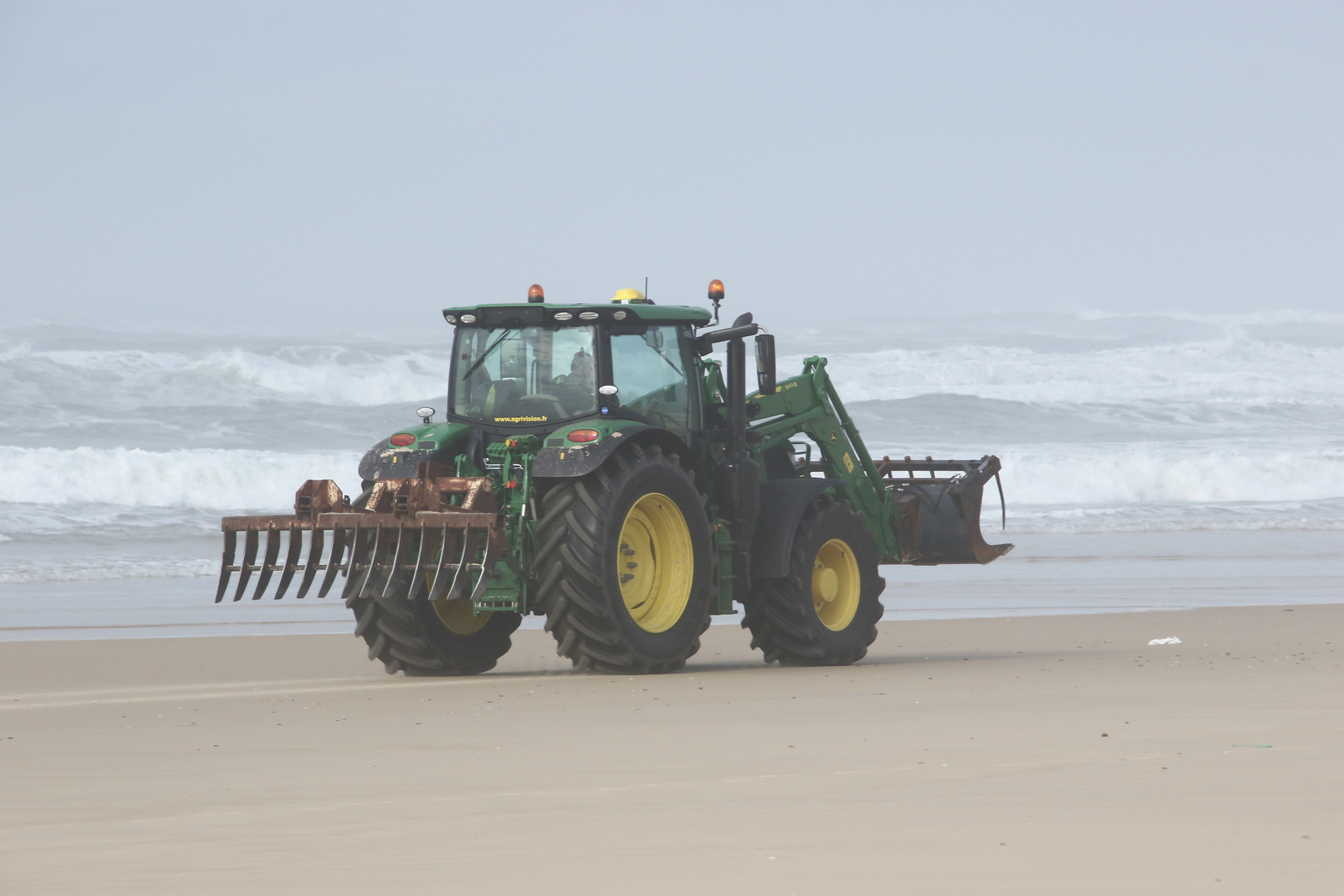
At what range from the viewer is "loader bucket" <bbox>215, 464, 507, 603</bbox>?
10109 mm

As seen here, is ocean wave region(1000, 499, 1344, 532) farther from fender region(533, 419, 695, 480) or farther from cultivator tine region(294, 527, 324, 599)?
cultivator tine region(294, 527, 324, 599)

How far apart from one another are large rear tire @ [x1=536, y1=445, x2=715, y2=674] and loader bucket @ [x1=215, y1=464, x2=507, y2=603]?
0.41 meters

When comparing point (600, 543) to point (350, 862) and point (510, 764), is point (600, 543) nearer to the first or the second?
point (510, 764)

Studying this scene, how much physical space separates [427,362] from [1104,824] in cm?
4609

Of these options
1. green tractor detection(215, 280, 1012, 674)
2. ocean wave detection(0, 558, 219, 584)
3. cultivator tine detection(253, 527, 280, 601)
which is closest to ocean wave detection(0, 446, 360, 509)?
ocean wave detection(0, 558, 219, 584)

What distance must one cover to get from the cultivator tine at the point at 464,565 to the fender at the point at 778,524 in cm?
214

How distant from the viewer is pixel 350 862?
4.83 metres

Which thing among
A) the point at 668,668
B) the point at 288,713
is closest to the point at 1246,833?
the point at 288,713

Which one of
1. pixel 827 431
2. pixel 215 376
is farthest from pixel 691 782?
pixel 215 376

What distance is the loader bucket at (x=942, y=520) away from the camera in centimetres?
1292

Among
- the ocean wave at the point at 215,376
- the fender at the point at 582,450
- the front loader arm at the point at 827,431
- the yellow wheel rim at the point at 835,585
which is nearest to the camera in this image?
the fender at the point at 582,450

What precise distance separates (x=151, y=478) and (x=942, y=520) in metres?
21.3

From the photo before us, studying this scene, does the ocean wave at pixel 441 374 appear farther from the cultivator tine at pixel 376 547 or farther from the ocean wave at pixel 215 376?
the cultivator tine at pixel 376 547

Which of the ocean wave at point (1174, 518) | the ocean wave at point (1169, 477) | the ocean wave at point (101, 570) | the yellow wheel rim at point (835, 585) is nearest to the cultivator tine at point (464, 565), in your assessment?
the yellow wheel rim at point (835, 585)
